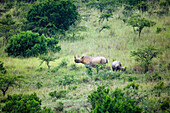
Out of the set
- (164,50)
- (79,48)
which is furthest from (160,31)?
(79,48)

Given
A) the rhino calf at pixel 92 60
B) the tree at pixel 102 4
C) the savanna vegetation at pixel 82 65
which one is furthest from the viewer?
the tree at pixel 102 4

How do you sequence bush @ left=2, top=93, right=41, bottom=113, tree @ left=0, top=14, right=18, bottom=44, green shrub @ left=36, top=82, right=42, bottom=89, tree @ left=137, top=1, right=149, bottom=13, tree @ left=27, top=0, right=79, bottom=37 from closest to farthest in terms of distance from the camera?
bush @ left=2, top=93, right=41, bottom=113
green shrub @ left=36, top=82, right=42, bottom=89
tree @ left=0, top=14, right=18, bottom=44
tree @ left=27, top=0, right=79, bottom=37
tree @ left=137, top=1, right=149, bottom=13

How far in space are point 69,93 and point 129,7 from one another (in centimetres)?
1728

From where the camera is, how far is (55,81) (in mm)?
9945

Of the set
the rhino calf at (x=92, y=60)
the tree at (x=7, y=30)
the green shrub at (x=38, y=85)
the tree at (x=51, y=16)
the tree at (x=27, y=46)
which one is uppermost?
the tree at (x=51, y=16)

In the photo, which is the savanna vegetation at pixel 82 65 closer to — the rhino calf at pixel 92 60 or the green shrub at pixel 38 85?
the green shrub at pixel 38 85

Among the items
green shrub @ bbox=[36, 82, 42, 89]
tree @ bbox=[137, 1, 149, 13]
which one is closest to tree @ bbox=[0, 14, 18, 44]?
green shrub @ bbox=[36, 82, 42, 89]

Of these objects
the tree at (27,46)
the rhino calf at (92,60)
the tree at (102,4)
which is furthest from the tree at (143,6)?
the tree at (27,46)

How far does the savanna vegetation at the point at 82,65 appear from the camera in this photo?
5327 millimetres

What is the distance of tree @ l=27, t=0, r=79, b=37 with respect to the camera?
1939 centimetres

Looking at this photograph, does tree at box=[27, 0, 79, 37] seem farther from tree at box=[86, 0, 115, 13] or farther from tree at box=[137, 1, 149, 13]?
tree at box=[137, 1, 149, 13]

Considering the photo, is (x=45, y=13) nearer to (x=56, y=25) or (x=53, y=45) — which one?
(x=56, y=25)

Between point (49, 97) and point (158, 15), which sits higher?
point (158, 15)

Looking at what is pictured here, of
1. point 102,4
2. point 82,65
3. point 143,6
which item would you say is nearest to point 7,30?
point 82,65
